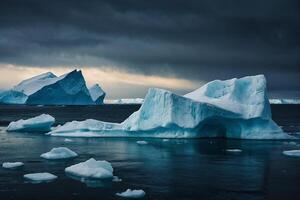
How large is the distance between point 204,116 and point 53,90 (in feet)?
238

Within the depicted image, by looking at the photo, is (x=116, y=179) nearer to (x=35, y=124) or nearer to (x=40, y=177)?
(x=40, y=177)

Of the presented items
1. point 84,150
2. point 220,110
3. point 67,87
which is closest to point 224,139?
point 220,110

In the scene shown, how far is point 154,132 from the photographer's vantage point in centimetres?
3153

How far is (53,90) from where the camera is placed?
96.6 metres

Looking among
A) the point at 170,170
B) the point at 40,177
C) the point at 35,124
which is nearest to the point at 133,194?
the point at 40,177

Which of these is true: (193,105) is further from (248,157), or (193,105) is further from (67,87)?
(67,87)

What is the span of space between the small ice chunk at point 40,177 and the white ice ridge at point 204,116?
14.8 metres

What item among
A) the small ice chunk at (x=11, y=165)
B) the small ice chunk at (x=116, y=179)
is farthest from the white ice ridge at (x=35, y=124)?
the small ice chunk at (x=116, y=179)

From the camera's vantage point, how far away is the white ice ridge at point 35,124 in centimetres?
3706

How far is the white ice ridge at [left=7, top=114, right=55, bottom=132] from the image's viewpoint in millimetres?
37062

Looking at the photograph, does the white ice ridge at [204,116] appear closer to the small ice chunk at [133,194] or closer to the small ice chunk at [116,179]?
the small ice chunk at [116,179]

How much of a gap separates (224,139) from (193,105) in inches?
172

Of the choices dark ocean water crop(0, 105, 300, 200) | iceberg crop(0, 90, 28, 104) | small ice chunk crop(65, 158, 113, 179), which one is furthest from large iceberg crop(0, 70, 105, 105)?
small ice chunk crop(65, 158, 113, 179)

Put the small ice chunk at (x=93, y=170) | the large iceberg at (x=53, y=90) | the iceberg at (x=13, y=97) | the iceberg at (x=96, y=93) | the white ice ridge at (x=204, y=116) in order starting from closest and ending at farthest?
1. the small ice chunk at (x=93, y=170)
2. the white ice ridge at (x=204, y=116)
3. the large iceberg at (x=53, y=90)
4. the iceberg at (x=13, y=97)
5. the iceberg at (x=96, y=93)
